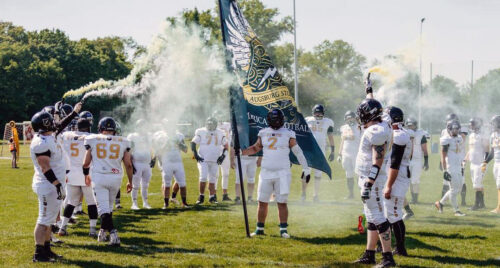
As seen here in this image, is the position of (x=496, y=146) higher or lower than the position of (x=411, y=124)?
lower

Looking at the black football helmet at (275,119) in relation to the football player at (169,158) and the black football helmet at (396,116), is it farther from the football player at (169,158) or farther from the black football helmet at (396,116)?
the football player at (169,158)

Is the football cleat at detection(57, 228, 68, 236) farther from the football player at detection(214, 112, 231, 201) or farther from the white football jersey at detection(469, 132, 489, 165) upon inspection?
the white football jersey at detection(469, 132, 489, 165)

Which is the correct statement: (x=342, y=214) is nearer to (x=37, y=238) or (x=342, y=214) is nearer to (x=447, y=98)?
(x=37, y=238)

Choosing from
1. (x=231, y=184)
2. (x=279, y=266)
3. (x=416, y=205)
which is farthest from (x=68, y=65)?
(x=279, y=266)

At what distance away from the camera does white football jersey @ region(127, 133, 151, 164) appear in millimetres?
12828

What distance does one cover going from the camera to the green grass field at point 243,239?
7805mm

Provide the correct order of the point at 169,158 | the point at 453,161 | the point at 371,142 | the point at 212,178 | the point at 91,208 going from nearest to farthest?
the point at 371,142, the point at 91,208, the point at 453,161, the point at 169,158, the point at 212,178

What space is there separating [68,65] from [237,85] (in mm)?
58565

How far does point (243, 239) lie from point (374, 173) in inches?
125

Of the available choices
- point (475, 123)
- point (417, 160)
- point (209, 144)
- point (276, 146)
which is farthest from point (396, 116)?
point (209, 144)

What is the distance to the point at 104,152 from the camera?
8789 millimetres

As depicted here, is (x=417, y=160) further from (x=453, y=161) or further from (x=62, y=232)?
(x=62, y=232)

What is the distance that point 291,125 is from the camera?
33.1ft

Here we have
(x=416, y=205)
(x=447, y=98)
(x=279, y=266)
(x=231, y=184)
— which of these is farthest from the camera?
(x=447, y=98)
